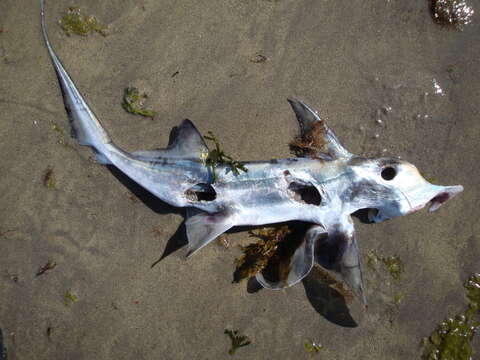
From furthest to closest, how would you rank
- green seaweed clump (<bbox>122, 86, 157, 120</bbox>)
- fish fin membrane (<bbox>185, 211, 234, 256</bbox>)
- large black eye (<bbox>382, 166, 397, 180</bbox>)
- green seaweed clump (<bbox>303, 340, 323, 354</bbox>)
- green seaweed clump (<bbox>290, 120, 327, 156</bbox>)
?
green seaweed clump (<bbox>122, 86, 157, 120</bbox>), green seaweed clump (<bbox>303, 340, 323, 354</bbox>), green seaweed clump (<bbox>290, 120, 327, 156</bbox>), large black eye (<bbox>382, 166, 397, 180</bbox>), fish fin membrane (<bbox>185, 211, 234, 256</bbox>)

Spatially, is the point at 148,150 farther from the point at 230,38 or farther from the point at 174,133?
the point at 230,38

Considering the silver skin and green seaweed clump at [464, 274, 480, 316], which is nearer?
the silver skin

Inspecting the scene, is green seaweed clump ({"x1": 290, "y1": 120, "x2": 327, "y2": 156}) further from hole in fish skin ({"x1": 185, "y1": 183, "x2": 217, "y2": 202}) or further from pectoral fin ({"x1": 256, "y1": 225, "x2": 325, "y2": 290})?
hole in fish skin ({"x1": 185, "y1": 183, "x2": 217, "y2": 202})

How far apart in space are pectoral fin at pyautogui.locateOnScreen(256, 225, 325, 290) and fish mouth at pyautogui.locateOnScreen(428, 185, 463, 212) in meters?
1.39

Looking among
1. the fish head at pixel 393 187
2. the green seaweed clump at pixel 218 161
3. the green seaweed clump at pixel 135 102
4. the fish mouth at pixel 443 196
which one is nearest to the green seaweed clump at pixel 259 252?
the green seaweed clump at pixel 218 161

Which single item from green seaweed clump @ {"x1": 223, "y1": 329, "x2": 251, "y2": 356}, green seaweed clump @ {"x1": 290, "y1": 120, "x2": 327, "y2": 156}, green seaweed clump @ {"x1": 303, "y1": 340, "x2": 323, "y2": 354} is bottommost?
green seaweed clump @ {"x1": 223, "y1": 329, "x2": 251, "y2": 356}

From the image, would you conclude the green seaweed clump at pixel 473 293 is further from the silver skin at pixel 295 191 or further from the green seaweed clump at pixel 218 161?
the green seaweed clump at pixel 218 161

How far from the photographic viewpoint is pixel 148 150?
4.78 metres

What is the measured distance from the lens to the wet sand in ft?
15.6

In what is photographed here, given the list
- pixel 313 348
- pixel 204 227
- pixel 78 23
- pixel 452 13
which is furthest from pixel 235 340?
pixel 452 13

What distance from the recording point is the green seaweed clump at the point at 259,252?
4.68 m

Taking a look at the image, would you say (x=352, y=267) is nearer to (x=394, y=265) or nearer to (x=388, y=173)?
(x=394, y=265)

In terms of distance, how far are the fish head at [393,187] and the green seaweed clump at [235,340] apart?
2.13 m

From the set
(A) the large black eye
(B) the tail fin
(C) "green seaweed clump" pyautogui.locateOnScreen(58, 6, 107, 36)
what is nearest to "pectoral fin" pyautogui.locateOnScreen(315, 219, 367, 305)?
(A) the large black eye
